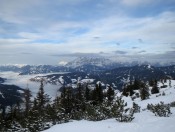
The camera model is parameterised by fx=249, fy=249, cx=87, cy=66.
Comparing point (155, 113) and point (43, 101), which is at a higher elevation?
point (155, 113)

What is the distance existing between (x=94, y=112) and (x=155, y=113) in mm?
5844

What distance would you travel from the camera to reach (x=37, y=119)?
28.4m

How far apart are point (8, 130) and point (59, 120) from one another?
8.12m

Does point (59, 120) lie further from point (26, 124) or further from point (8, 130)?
point (8, 130)

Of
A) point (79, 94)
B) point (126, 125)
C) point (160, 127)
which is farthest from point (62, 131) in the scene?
point (79, 94)

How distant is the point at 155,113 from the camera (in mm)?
22672

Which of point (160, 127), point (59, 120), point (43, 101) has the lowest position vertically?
point (43, 101)

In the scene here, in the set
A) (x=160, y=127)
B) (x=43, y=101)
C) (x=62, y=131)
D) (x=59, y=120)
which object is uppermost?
(x=160, y=127)

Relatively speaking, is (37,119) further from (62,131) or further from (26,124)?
(62,131)

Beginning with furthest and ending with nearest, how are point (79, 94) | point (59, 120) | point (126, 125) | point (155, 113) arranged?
point (79, 94), point (59, 120), point (155, 113), point (126, 125)

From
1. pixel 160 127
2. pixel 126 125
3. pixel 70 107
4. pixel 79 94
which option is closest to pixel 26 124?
pixel 126 125

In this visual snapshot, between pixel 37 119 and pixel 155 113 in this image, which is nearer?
pixel 155 113

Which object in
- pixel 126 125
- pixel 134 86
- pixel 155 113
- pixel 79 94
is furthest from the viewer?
pixel 134 86

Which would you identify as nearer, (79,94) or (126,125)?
(126,125)
